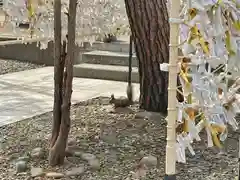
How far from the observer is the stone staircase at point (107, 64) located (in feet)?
30.7

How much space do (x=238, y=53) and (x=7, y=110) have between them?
15.4ft

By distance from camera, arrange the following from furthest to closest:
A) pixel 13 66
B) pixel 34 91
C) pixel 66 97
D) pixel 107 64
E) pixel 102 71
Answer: pixel 13 66
pixel 107 64
pixel 102 71
pixel 34 91
pixel 66 97

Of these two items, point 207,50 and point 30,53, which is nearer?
point 207,50

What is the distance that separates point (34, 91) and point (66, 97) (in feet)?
13.7

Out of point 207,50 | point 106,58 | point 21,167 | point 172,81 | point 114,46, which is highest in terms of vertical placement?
point 207,50

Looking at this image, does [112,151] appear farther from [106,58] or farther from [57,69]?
[106,58]

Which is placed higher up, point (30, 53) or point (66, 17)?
point (66, 17)

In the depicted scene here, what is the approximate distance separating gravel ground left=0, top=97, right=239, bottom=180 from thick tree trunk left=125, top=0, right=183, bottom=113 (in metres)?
0.28

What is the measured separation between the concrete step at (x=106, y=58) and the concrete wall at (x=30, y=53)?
75cm

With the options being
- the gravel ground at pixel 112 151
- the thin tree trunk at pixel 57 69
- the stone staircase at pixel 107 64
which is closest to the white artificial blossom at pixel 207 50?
the gravel ground at pixel 112 151

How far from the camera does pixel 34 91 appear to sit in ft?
27.8

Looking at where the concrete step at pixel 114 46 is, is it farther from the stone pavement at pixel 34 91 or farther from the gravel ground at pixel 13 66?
the gravel ground at pixel 13 66

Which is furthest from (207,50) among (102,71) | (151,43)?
(102,71)

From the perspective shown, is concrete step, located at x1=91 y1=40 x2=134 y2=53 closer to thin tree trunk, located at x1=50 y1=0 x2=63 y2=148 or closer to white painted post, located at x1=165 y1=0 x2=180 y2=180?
thin tree trunk, located at x1=50 y1=0 x2=63 y2=148
